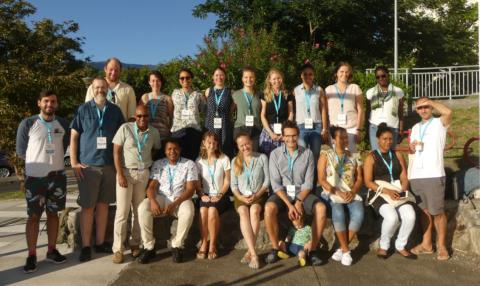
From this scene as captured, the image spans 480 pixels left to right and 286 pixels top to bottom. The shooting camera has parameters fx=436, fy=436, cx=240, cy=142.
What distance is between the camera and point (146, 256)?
4820mm

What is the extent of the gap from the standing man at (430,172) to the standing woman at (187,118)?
8.48ft

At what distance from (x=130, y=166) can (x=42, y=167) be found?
36.1 inches

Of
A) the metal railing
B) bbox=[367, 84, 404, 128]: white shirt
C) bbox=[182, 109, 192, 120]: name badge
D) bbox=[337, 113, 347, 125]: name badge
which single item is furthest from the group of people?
the metal railing

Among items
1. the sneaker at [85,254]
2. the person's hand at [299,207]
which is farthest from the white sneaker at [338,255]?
the sneaker at [85,254]

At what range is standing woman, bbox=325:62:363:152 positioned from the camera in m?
5.56

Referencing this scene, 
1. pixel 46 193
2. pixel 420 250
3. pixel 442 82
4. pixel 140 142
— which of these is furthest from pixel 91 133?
pixel 442 82

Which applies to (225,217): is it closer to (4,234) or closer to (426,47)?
(4,234)

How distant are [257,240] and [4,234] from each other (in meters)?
3.93

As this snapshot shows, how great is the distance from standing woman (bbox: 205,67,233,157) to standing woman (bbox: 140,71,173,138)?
1.62 feet

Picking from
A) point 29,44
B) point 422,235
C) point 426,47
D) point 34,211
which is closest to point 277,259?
point 422,235

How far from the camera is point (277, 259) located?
15.7ft

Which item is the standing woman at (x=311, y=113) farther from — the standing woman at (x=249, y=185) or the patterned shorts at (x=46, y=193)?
the patterned shorts at (x=46, y=193)

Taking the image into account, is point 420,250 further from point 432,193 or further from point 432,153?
point 432,153

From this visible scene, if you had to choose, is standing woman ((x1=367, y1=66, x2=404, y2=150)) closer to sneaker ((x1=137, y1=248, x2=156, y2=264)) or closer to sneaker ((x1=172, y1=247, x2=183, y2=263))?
sneaker ((x1=172, y1=247, x2=183, y2=263))
